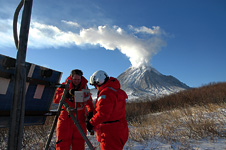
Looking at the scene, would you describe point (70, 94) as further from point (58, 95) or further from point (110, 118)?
point (110, 118)

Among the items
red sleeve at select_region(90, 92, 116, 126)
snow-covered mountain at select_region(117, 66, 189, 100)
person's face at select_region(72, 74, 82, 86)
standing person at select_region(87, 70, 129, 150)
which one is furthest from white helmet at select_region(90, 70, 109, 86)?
snow-covered mountain at select_region(117, 66, 189, 100)

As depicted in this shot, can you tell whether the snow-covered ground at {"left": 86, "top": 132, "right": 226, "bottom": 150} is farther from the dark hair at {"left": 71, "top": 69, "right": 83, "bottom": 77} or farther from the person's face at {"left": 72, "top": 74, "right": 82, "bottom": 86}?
the dark hair at {"left": 71, "top": 69, "right": 83, "bottom": 77}

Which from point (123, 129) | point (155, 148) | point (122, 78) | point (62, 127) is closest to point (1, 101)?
point (62, 127)

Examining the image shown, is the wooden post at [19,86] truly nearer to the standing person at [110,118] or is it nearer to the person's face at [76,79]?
the standing person at [110,118]

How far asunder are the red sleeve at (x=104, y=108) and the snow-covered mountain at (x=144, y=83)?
84.1m

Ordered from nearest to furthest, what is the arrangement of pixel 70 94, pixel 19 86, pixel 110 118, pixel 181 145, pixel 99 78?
pixel 19 86
pixel 110 118
pixel 99 78
pixel 70 94
pixel 181 145

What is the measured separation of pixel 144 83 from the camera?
10488 cm

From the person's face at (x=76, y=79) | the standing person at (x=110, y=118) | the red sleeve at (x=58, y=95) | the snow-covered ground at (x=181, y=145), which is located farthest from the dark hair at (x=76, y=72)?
the snow-covered ground at (x=181, y=145)

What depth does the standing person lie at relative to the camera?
8.34 ft

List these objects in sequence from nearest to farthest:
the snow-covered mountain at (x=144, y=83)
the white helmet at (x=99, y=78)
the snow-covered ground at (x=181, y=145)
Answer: the white helmet at (x=99, y=78)
the snow-covered ground at (x=181, y=145)
the snow-covered mountain at (x=144, y=83)

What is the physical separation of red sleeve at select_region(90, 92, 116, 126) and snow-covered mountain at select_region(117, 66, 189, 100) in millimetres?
84081

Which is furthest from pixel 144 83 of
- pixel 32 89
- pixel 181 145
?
pixel 32 89

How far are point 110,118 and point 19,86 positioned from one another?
162 centimetres

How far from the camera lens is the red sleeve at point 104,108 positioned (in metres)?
2.52
